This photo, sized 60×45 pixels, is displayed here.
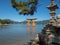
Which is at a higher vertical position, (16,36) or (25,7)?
(25,7)

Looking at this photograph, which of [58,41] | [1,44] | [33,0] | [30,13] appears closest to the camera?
[58,41]

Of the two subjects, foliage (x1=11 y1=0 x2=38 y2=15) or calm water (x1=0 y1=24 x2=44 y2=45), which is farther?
calm water (x1=0 y1=24 x2=44 y2=45)

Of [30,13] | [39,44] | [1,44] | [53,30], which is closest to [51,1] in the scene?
[30,13]

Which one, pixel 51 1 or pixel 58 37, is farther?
pixel 51 1

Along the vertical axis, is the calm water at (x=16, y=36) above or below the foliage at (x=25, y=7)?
below

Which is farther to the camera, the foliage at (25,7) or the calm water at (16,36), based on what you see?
the calm water at (16,36)

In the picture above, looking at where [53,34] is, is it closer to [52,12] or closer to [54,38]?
[54,38]

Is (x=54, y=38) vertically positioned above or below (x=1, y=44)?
above

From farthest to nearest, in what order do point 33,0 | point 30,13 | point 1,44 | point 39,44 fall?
point 1,44 → point 30,13 → point 33,0 → point 39,44

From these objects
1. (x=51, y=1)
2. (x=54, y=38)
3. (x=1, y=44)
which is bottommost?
(x=1, y=44)

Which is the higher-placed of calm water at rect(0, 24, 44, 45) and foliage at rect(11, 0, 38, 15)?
foliage at rect(11, 0, 38, 15)

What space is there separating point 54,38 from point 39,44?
3.32 feet

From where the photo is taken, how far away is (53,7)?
8258mm

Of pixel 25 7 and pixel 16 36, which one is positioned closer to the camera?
pixel 25 7
